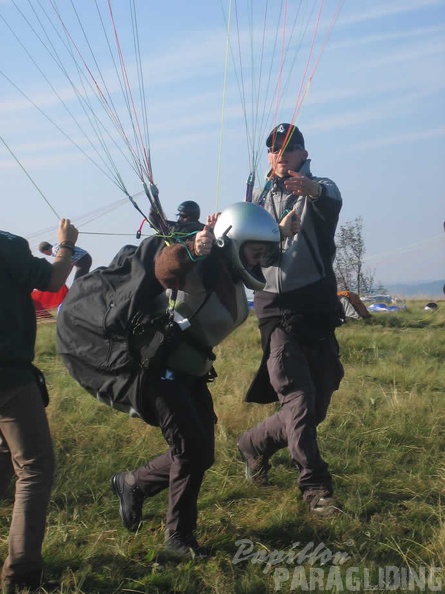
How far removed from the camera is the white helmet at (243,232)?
12.8 ft

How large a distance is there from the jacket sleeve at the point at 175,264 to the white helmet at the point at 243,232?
0.69 feet

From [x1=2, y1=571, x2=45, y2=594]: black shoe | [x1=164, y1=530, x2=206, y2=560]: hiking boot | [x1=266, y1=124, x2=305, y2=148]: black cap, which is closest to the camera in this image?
[x1=2, y1=571, x2=45, y2=594]: black shoe

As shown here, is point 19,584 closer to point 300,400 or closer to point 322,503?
point 322,503

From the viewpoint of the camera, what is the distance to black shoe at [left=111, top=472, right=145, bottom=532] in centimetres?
418

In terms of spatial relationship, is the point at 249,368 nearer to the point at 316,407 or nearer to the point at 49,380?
the point at 49,380

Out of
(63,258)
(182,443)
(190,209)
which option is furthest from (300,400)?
(190,209)

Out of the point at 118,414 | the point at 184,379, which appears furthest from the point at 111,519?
the point at 118,414

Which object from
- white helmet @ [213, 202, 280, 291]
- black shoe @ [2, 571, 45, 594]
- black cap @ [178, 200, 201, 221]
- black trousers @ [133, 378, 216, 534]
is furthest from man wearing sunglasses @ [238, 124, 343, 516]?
black cap @ [178, 200, 201, 221]

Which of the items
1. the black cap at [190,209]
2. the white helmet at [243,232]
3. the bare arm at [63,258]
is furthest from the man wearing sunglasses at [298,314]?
the black cap at [190,209]

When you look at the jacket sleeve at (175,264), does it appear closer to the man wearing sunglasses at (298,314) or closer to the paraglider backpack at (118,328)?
the paraglider backpack at (118,328)

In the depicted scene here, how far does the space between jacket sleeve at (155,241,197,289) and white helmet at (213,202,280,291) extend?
0.21m

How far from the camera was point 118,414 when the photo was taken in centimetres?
603

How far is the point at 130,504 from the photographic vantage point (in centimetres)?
419

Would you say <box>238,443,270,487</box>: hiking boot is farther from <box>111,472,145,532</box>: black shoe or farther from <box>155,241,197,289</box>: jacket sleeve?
<box>155,241,197,289</box>: jacket sleeve
